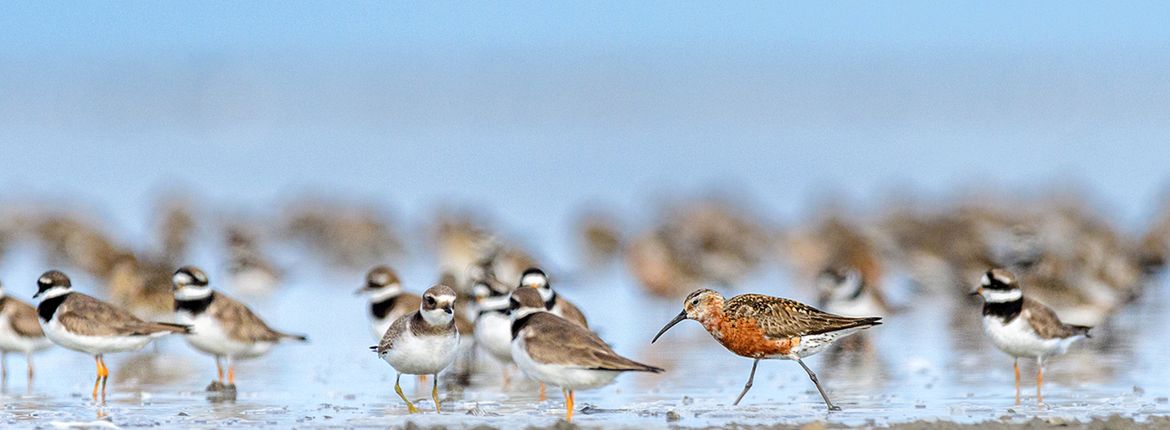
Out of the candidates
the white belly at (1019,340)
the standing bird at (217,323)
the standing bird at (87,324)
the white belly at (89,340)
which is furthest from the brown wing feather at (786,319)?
the white belly at (89,340)

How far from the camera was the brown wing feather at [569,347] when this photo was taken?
10141 mm

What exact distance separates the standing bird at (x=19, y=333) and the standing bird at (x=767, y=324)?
5518 millimetres

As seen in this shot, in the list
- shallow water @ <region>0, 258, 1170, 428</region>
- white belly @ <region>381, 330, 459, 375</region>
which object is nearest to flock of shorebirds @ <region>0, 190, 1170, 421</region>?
white belly @ <region>381, 330, 459, 375</region>

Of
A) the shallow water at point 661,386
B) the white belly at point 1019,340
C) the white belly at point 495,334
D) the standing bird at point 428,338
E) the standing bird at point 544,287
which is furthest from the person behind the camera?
the standing bird at point 544,287

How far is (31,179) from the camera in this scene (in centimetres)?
3681

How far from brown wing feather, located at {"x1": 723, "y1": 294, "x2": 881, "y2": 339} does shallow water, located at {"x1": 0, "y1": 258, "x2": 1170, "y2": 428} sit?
1.70ft

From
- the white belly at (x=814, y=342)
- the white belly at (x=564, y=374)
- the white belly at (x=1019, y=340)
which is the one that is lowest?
the white belly at (x=564, y=374)

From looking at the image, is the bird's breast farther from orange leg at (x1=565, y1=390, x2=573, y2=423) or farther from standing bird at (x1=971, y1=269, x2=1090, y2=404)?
standing bird at (x1=971, y1=269, x2=1090, y2=404)

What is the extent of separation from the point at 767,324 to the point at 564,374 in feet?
5.50

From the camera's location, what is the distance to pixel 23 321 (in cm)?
1349

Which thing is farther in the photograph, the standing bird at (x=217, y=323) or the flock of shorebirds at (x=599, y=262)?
the standing bird at (x=217, y=323)

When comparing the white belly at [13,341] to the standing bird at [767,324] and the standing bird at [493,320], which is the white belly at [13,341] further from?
the standing bird at [767,324]

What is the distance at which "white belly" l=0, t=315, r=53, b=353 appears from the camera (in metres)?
13.4

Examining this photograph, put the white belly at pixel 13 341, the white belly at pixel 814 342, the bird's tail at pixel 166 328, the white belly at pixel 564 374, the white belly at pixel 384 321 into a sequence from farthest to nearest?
1. the white belly at pixel 384 321
2. the white belly at pixel 13 341
3. the bird's tail at pixel 166 328
4. the white belly at pixel 814 342
5. the white belly at pixel 564 374
